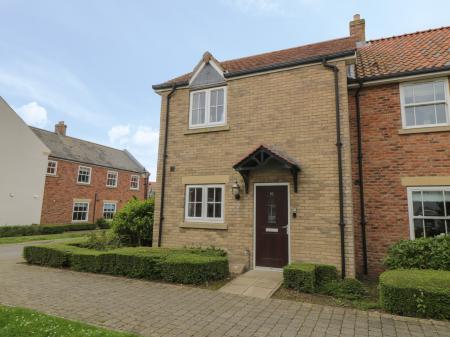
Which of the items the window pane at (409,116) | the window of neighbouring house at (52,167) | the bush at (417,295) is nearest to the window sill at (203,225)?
the bush at (417,295)

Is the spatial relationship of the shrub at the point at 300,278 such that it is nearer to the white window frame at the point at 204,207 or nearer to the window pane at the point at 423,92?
the white window frame at the point at 204,207

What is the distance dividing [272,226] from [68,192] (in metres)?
23.7

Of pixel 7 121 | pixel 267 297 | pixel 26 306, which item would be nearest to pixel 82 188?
pixel 7 121

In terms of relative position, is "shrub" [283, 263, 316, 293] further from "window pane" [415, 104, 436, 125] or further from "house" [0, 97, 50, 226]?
"house" [0, 97, 50, 226]

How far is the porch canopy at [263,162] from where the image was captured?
8.01 metres

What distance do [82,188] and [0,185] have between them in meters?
7.49

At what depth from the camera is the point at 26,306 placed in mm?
5641

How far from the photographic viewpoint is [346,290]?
6.50 m

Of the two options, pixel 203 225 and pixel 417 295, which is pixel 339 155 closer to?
pixel 417 295

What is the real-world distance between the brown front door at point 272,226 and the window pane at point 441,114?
4.71 m

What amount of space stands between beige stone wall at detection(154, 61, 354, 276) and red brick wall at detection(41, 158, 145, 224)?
1898cm

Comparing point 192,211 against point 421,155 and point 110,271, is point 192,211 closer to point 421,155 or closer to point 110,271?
point 110,271

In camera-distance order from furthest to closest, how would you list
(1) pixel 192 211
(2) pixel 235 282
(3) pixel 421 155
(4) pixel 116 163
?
1. (4) pixel 116 163
2. (1) pixel 192 211
3. (3) pixel 421 155
4. (2) pixel 235 282

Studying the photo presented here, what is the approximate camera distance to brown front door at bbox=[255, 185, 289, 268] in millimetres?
8469
